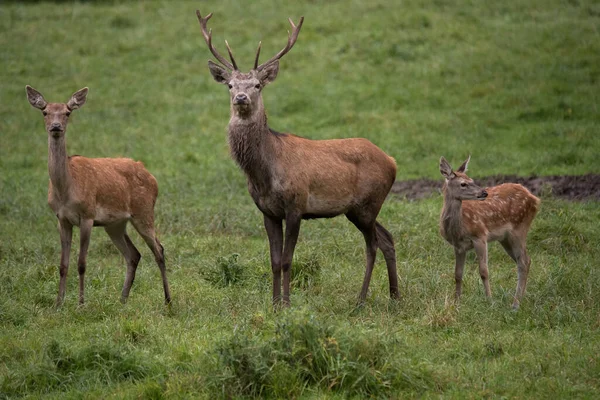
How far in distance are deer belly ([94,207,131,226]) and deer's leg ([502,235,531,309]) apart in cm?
410

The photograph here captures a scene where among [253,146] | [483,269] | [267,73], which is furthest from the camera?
[267,73]

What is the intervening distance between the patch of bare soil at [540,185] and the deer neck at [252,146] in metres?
4.84

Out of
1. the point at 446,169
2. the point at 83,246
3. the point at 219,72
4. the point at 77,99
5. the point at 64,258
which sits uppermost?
the point at 219,72

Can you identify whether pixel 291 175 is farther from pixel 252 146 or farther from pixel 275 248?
pixel 275 248

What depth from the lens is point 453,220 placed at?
959 cm

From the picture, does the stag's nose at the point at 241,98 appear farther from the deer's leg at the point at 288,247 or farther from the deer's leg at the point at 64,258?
the deer's leg at the point at 64,258

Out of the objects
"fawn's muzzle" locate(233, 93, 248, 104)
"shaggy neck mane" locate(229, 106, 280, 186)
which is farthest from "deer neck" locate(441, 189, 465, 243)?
"fawn's muzzle" locate(233, 93, 248, 104)

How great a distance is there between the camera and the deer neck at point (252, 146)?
28.9 ft

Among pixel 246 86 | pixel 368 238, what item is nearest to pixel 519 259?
pixel 368 238

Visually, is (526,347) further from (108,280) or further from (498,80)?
(498,80)

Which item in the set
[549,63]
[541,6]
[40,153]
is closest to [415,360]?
[40,153]

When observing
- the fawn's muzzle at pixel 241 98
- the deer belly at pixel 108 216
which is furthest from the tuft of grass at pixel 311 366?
the deer belly at pixel 108 216

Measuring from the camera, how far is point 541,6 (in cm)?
2073

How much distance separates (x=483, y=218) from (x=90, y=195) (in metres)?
4.10
